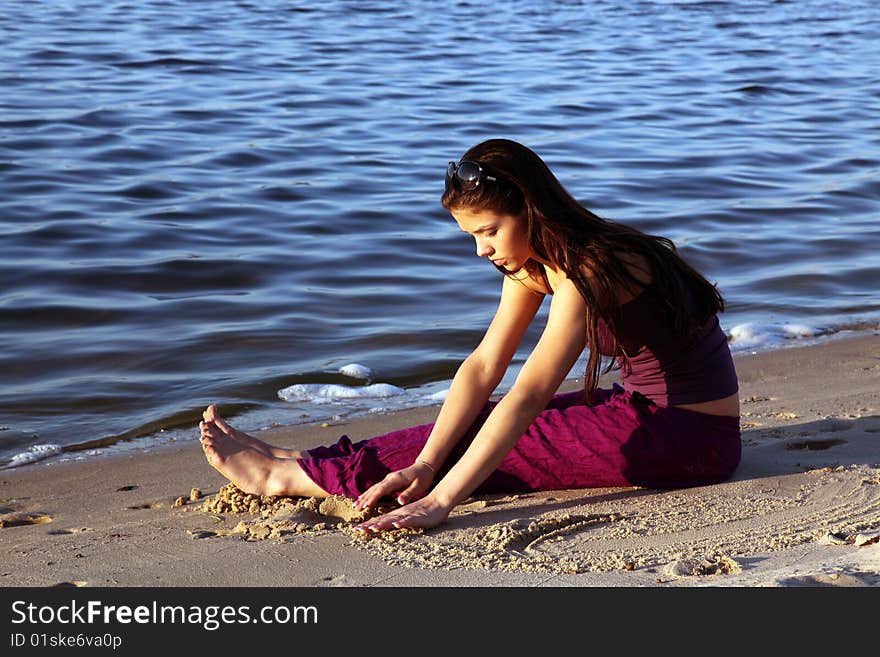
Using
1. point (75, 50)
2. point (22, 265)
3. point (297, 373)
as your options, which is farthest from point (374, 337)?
point (75, 50)

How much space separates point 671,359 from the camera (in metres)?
3.70

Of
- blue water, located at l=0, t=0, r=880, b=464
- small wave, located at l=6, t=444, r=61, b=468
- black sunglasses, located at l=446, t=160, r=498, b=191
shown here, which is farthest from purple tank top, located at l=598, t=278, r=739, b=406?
small wave, located at l=6, t=444, r=61, b=468

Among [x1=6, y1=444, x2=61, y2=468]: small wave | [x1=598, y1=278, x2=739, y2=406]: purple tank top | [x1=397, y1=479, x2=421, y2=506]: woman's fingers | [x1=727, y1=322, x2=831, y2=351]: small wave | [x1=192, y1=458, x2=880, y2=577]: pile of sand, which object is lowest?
[x1=727, y1=322, x2=831, y2=351]: small wave

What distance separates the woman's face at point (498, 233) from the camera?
11.3 ft

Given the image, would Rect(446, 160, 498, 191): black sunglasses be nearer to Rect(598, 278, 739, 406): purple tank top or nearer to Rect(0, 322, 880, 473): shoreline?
Rect(598, 278, 739, 406): purple tank top

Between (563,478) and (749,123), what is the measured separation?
29.3 feet

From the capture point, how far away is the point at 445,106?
38.6ft

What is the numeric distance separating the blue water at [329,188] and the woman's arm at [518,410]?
1629 millimetres

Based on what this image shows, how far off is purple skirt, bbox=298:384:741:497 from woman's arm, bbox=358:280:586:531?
8.7 inches

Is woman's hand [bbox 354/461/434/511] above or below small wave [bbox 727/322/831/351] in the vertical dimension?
above

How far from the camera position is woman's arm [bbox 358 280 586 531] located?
344 centimetres

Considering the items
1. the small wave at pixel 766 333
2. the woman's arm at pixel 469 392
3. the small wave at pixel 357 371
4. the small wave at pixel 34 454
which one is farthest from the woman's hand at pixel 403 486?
the small wave at pixel 766 333

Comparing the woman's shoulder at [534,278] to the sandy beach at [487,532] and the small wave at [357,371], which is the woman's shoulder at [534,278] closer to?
the sandy beach at [487,532]

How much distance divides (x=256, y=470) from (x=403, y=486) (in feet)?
1.54
